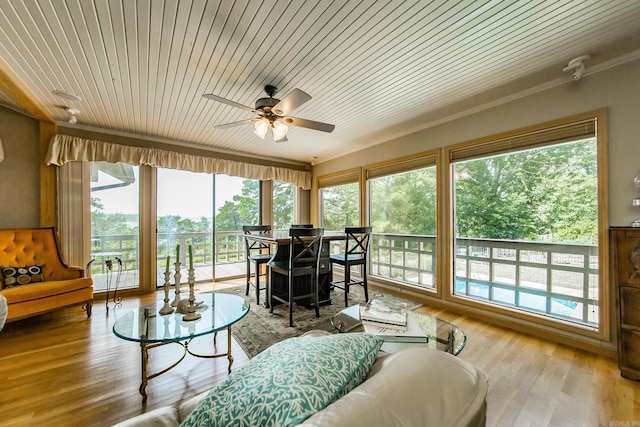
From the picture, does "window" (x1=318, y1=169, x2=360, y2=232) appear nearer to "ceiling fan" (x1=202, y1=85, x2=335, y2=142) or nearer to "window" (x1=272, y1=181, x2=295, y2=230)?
"window" (x1=272, y1=181, x2=295, y2=230)

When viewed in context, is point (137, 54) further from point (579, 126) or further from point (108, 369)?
point (579, 126)

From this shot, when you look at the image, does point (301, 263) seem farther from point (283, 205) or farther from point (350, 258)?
point (283, 205)

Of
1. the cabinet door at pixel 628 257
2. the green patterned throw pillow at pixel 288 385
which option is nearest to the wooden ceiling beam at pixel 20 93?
the green patterned throw pillow at pixel 288 385

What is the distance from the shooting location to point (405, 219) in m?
3.73

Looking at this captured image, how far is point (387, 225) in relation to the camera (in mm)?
3998

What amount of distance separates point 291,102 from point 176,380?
87.3 inches

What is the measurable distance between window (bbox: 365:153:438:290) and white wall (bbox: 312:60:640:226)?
31.0 inches

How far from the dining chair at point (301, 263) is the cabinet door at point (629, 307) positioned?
7.66 ft

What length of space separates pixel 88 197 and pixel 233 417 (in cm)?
411

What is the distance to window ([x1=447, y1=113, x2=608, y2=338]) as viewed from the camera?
2.20m

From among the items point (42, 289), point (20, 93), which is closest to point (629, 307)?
point (42, 289)

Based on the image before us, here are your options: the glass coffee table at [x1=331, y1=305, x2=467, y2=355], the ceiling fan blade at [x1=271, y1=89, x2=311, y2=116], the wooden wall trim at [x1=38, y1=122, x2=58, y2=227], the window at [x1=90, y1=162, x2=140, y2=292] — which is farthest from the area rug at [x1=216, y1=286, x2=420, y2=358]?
the wooden wall trim at [x1=38, y1=122, x2=58, y2=227]

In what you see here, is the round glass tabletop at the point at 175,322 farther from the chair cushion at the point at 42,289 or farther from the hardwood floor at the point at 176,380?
the chair cushion at the point at 42,289

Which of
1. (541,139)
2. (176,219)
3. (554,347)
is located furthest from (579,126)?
(176,219)
